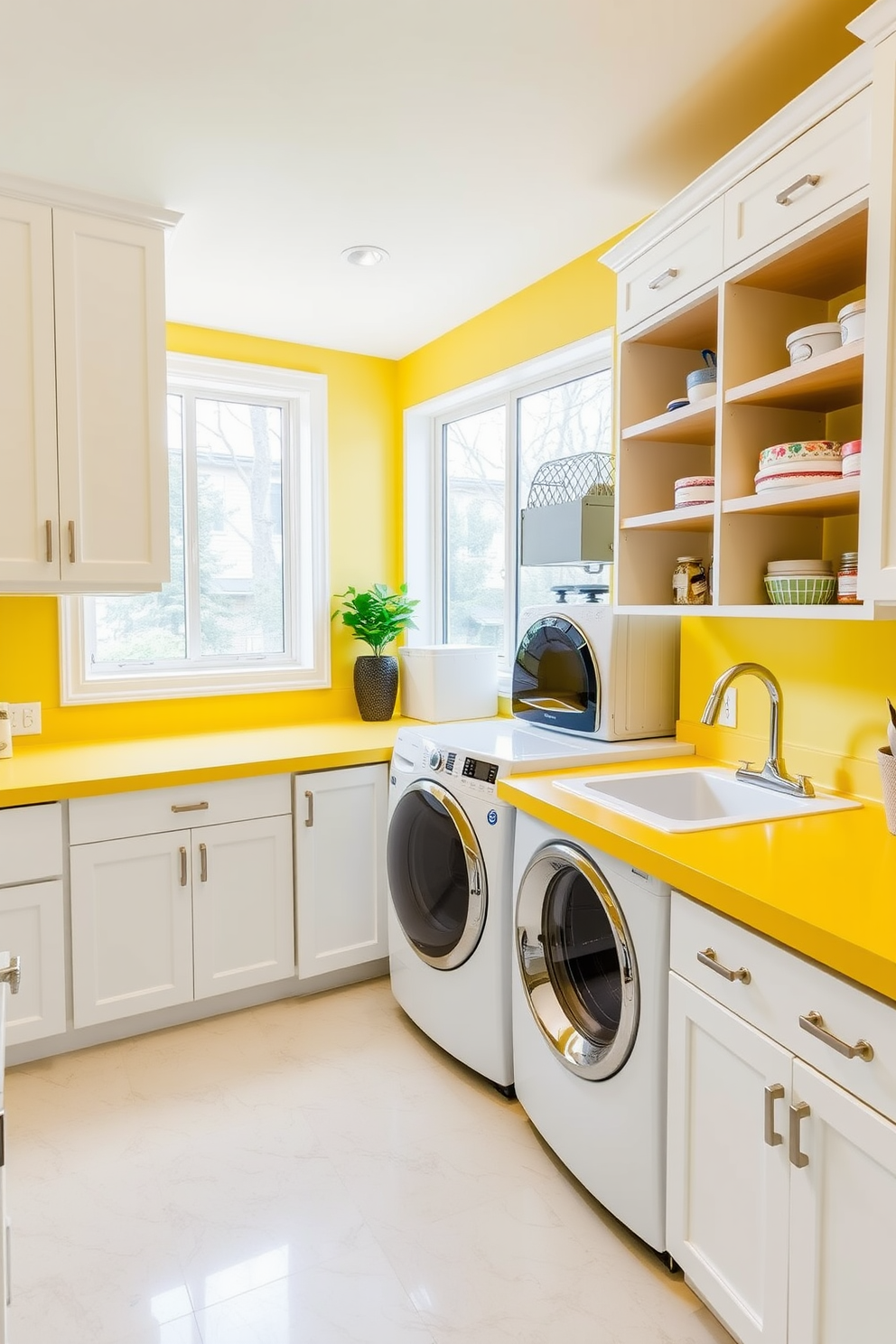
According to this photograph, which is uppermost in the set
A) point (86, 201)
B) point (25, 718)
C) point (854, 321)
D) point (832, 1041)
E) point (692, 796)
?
point (86, 201)

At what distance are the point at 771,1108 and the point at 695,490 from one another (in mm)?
1275

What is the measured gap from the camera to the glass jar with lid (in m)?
2.06

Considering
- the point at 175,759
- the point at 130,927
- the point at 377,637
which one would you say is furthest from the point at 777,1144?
the point at 377,637

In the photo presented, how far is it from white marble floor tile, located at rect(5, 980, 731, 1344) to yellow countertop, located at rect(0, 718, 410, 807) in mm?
818

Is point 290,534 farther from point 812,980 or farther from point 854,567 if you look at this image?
point 812,980

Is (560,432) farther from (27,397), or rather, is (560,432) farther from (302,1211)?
(302,1211)

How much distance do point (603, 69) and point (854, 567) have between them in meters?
1.15

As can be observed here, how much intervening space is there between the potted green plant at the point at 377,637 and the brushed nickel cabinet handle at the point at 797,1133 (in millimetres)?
2356

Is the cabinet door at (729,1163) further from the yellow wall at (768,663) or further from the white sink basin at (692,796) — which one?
the yellow wall at (768,663)

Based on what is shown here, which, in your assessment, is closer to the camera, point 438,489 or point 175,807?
point 175,807

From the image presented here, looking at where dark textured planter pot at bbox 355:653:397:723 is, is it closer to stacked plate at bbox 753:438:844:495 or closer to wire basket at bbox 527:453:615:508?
wire basket at bbox 527:453:615:508

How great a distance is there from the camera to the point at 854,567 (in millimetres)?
1642

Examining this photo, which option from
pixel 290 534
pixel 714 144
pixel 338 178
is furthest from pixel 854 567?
pixel 290 534

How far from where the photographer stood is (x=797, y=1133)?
121cm
